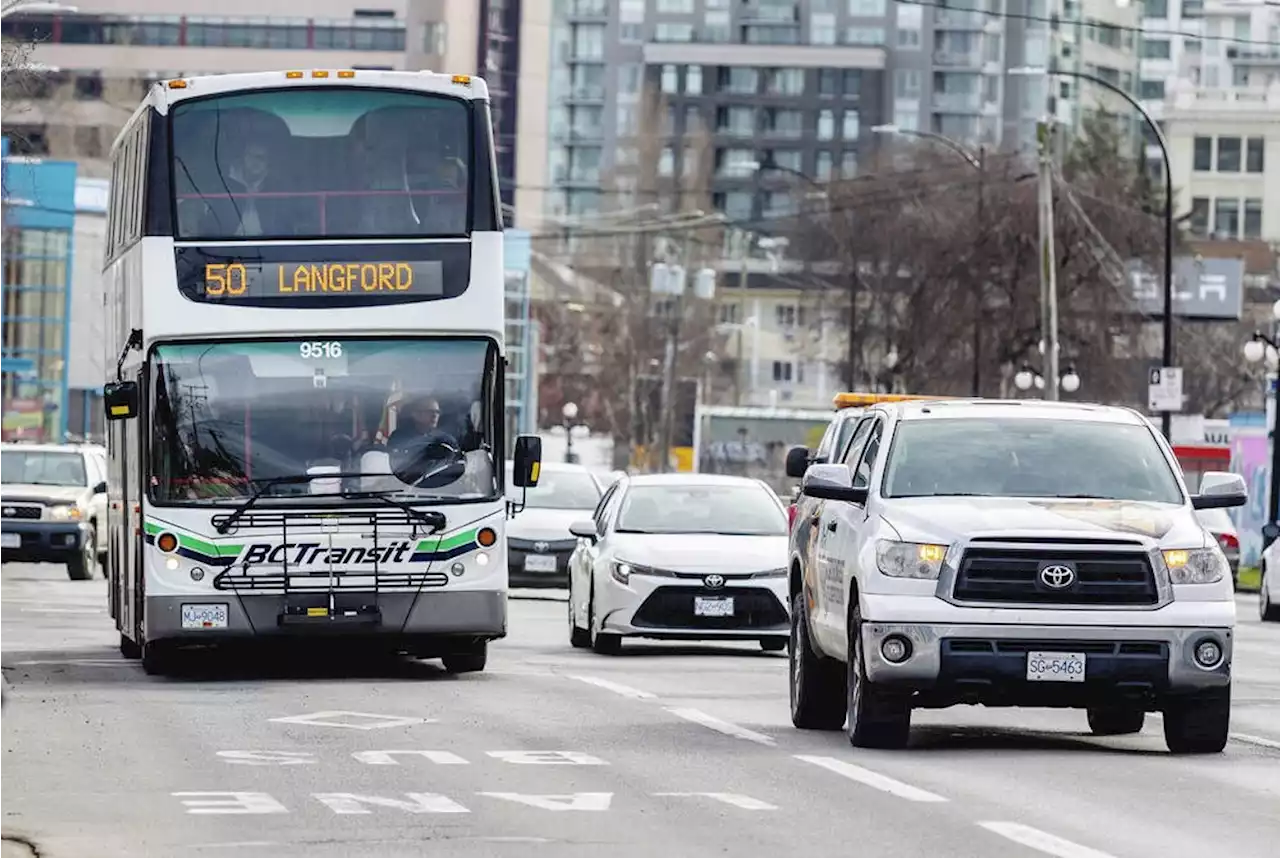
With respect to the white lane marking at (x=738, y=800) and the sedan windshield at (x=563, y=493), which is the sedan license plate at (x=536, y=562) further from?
the white lane marking at (x=738, y=800)

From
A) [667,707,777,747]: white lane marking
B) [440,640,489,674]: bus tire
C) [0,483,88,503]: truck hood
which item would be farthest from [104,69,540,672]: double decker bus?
[0,483,88,503]: truck hood

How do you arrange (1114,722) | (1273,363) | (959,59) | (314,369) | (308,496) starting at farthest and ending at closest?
(959,59) → (1273,363) → (314,369) → (308,496) → (1114,722)

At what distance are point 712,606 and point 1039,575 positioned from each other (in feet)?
34.6

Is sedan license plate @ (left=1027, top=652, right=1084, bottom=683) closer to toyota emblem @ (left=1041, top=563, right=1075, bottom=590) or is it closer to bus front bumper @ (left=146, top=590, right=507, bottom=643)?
toyota emblem @ (left=1041, top=563, right=1075, bottom=590)

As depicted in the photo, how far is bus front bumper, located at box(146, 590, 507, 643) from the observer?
23.1m

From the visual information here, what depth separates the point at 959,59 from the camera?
649ft

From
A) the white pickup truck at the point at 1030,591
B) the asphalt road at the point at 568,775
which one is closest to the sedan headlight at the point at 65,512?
the asphalt road at the point at 568,775

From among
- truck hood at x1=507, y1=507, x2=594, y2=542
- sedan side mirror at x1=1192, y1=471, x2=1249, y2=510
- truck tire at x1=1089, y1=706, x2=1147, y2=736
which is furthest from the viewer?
truck hood at x1=507, y1=507, x2=594, y2=542

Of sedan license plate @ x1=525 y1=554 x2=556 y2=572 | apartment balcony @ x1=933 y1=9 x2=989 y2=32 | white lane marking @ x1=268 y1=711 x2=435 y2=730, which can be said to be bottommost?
sedan license plate @ x1=525 y1=554 x2=556 y2=572

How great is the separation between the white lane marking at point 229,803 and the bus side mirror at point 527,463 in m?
9.41

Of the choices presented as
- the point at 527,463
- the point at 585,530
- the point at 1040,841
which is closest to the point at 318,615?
the point at 527,463

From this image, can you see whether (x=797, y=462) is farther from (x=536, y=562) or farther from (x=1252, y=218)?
(x=1252, y=218)

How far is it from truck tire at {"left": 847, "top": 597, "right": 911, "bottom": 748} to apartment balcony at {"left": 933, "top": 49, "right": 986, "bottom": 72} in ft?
596

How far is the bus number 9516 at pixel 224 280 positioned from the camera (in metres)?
23.3
